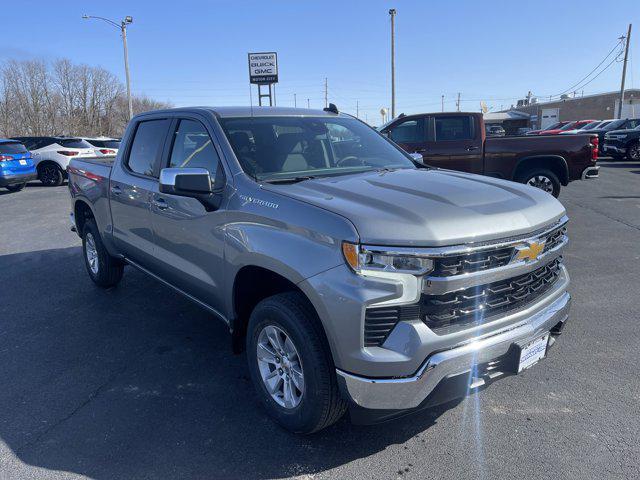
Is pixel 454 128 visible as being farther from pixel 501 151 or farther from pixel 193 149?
pixel 193 149

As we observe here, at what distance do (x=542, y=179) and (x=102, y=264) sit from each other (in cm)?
839

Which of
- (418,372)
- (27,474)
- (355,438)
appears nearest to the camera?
(418,372)

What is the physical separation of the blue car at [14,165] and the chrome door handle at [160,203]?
12.6 m

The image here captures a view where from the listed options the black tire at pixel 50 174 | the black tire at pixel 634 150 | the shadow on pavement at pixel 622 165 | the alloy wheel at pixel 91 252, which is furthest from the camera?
the black tire at pixel 634 150

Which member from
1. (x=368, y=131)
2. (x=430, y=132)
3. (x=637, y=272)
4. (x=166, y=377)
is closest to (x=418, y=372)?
(x=166, y=377)

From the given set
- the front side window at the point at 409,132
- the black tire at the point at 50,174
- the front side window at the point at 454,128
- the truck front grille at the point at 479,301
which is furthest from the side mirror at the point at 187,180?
the black tire at the point at 50,174

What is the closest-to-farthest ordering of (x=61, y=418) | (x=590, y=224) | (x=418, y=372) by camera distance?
(x=418, y=372)
(x=61, y=418)
(x=590, y=224)

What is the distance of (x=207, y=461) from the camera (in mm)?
2754

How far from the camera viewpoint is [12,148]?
1446 centimetres

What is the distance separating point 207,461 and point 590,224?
323 inches

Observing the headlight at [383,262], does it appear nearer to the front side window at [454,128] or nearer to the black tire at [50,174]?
the front side window at [454,128]

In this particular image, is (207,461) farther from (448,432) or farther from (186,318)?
(186,318)

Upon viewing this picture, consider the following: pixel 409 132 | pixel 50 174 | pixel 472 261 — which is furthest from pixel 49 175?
pixel 472 261

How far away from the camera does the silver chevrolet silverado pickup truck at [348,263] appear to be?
237 cm
